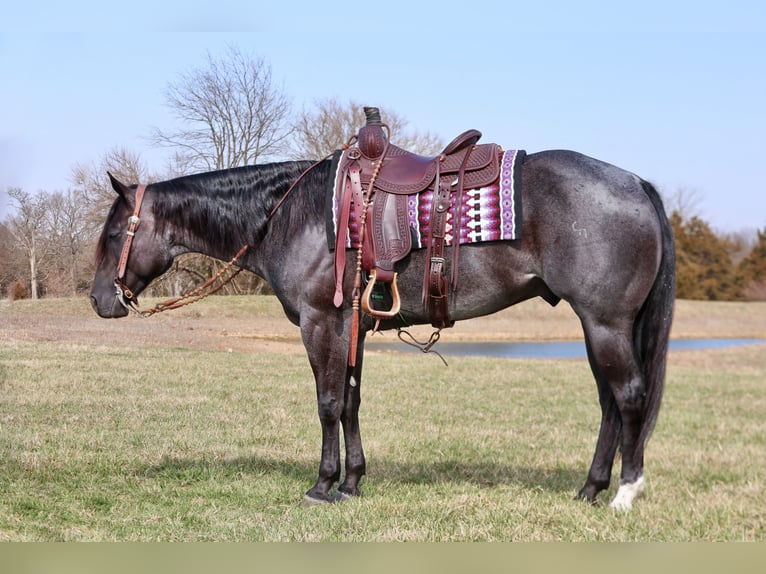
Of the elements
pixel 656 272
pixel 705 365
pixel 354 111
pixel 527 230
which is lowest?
pixel 705 365

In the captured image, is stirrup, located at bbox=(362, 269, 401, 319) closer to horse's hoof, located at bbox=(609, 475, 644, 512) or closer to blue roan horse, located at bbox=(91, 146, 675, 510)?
blue roan horse, located at bbox=(91, 146, 675, 510)

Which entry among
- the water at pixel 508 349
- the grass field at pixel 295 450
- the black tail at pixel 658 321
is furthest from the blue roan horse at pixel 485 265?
the water at pixel 508 349

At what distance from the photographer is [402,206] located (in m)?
4.37

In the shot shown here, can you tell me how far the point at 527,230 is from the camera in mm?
4230

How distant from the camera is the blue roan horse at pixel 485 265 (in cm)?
415

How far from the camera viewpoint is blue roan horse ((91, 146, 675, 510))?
4148 mm

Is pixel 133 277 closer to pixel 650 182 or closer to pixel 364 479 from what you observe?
pixel 364 479

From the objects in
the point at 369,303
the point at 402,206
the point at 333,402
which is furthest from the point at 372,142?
the point at 333,402

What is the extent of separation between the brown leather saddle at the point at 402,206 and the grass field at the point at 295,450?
4.64 feet

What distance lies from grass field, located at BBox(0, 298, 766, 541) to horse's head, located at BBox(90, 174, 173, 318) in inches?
54.1

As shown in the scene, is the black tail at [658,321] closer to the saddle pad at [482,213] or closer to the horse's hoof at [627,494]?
the horse's hoof at [627,494]

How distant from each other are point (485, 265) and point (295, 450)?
2872 mm

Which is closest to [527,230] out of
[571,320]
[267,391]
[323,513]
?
[323,513]

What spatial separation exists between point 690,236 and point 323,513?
117ft
